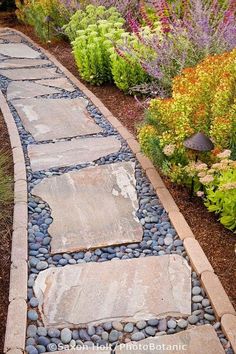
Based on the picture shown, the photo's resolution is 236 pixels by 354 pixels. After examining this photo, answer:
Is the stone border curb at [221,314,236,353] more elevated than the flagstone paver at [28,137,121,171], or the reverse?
the stone border curb at [221,314,236,353]

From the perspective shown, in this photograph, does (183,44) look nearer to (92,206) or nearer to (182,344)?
(92,206)

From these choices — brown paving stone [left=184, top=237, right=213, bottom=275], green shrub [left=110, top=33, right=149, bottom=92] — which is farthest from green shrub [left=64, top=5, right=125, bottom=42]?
brown paving stone [left=184, top=237, right=213, bottom=275]

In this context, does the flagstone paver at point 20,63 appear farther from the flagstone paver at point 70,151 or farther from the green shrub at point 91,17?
the flagstone paver at point 70,151

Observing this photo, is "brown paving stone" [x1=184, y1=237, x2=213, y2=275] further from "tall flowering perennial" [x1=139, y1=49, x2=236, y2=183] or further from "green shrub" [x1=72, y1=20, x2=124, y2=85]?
"green shrub" [x1=72, y1=20, x2=124, y2=85]

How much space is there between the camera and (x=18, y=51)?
776cm

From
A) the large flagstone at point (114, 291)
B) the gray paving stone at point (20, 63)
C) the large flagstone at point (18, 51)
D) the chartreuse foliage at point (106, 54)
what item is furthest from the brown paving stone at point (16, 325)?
the large flagstone at point (18, 51)

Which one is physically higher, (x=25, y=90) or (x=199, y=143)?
(x=199, y=143)

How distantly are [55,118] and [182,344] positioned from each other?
3.21 m

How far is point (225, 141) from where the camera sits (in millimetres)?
3377

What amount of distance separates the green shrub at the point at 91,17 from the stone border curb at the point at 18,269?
3121 millimetres

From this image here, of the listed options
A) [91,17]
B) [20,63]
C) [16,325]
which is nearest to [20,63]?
[20,63]

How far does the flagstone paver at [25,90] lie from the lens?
227 inches

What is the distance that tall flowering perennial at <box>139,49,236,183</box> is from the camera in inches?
133

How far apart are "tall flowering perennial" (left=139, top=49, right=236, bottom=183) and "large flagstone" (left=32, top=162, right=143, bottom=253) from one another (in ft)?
1.21
